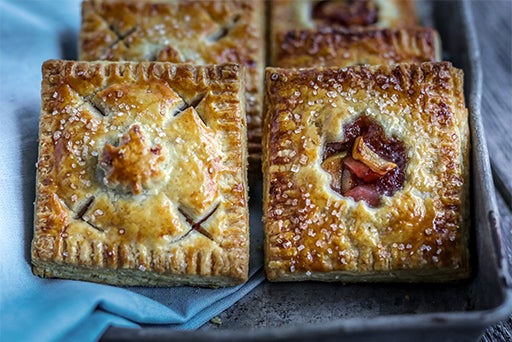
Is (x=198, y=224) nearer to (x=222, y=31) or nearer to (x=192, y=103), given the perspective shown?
(x=192, y=103)

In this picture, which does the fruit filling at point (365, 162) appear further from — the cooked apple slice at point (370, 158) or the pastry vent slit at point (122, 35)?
the pastry vent slit at point (122, 35)


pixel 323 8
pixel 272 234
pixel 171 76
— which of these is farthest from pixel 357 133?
pixel 323 8

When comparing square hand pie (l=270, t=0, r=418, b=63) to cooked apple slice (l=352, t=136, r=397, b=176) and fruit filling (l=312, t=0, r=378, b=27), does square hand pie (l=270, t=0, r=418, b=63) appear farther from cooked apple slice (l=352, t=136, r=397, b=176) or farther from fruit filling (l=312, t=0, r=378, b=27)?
cooked apple slice (l=352, t=136, r=397, b=176)

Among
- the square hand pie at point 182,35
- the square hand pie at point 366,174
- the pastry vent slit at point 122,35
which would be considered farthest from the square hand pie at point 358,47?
the pastry vent slit at point 122,35

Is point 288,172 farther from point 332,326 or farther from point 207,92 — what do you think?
point 332,326

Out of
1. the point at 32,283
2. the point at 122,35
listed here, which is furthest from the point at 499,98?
the point at 32,283

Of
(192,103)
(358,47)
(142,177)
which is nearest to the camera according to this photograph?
(142,177)
